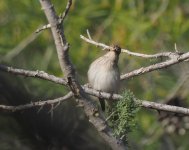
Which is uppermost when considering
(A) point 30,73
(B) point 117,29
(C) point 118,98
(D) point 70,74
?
(B) point 117,29

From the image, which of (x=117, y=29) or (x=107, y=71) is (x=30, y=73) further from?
(x=117, y=29)

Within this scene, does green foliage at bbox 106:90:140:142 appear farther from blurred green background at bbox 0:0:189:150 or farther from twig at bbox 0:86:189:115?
blurred green background at bbox 0:0:189:150

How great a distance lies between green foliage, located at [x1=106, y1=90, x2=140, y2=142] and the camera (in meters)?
3.18

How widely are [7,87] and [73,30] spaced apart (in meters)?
8.20

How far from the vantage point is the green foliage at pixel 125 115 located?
10.4ft

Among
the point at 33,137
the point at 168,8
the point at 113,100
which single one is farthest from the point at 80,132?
the point at 168,8

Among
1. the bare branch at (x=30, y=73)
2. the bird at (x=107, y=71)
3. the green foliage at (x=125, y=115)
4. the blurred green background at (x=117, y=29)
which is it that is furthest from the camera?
the blurred green background at (x=117, y=29)

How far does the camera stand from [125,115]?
10.6 ft

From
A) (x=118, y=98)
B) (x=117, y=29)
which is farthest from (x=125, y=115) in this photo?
(x=117, y=29)

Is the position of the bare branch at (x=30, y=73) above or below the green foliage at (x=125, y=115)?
above

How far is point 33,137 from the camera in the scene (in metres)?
2.81

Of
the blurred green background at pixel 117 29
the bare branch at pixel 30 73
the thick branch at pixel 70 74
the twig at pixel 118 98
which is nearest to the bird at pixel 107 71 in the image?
the twig at pixel 118 98

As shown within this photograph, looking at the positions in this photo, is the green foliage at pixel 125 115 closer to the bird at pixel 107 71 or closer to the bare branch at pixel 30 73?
the bare branch at pixel 30 73

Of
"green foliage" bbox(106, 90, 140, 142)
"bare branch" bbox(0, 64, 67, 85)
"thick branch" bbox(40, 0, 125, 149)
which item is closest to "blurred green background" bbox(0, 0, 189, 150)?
"bare branch" bbox(0, 64, 67, 85)
